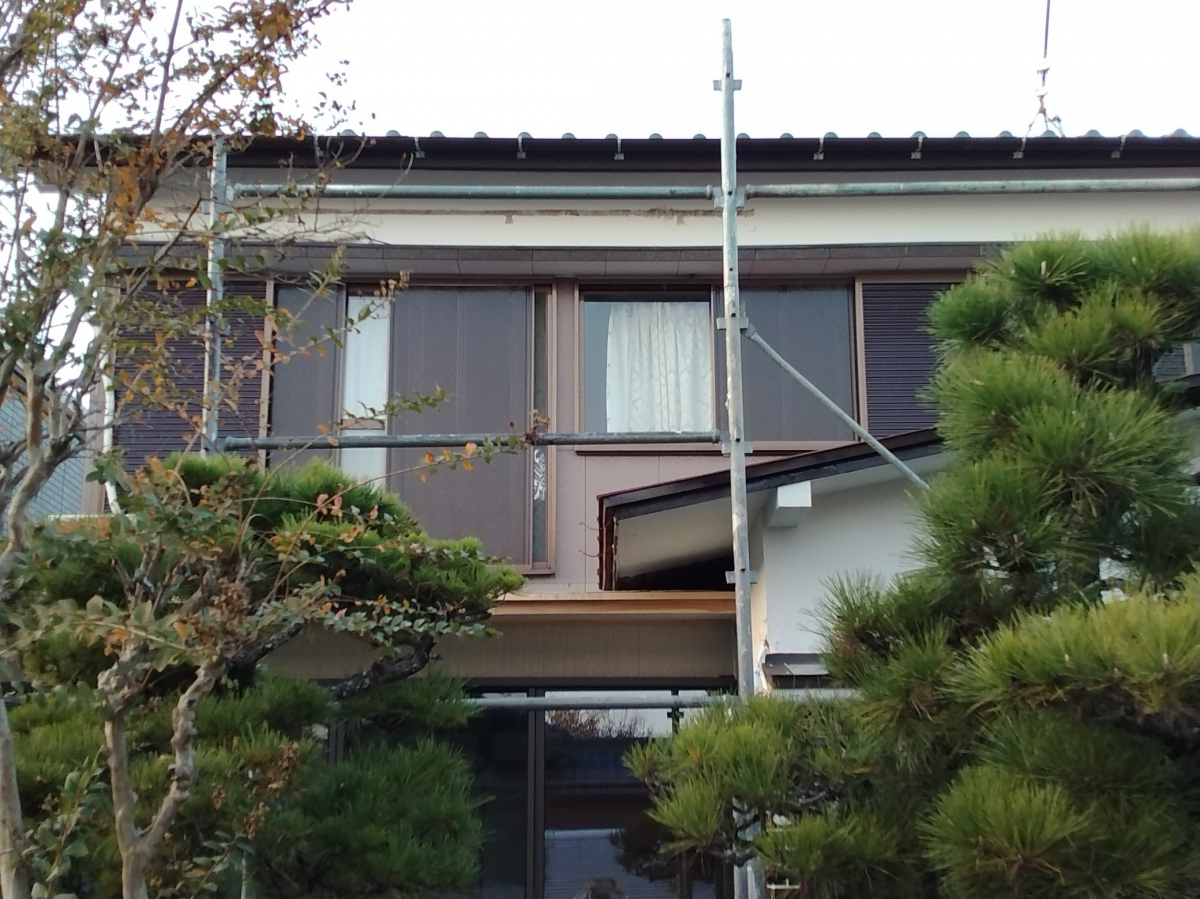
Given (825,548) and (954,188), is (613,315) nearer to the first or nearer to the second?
(954,188)

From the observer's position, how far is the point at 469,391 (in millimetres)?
6500

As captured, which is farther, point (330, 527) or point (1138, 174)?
point (1138, 174)

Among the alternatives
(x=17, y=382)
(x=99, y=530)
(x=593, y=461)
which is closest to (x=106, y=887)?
(x=99, y=530)

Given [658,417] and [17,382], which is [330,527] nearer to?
[17,382]

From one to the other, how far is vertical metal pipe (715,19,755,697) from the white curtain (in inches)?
77.2

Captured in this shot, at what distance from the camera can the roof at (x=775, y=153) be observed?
642cm

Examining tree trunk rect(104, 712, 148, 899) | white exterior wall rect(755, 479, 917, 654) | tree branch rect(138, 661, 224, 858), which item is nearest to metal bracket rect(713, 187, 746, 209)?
white exterior wall rect(755, 479, 917, 654)

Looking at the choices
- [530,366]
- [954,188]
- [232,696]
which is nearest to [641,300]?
[530,366]

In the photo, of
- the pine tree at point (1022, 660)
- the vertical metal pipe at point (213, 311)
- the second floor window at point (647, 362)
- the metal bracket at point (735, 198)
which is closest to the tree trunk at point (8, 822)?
the vertical metal pipe at point (213, 311)

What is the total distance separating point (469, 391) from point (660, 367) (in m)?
1.13

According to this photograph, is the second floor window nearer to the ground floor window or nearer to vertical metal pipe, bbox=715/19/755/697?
the ground floor window

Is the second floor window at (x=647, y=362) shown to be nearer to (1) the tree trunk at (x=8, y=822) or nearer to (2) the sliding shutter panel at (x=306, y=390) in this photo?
(2) the sliding shutter panel at (x=306, y=390)

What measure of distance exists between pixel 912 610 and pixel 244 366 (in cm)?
205

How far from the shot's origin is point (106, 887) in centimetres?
329
